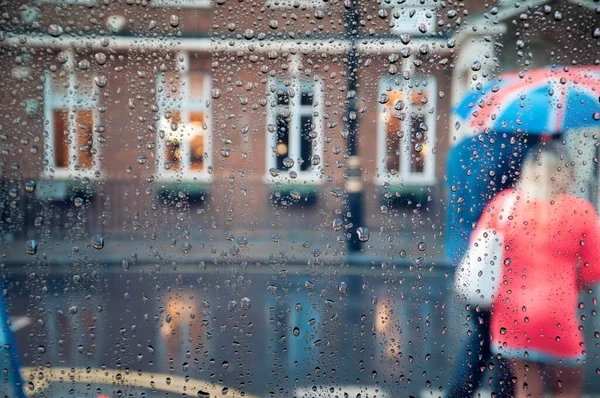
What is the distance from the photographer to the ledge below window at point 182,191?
102cm

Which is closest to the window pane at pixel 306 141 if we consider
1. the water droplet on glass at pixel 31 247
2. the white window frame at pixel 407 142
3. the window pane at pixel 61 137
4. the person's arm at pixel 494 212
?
the white window frame at pixel 407 142

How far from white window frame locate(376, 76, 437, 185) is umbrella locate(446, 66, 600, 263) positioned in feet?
0.16

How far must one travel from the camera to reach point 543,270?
3.51ft

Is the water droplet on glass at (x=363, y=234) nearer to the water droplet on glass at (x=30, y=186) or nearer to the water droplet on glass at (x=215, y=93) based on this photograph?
the water droplet on glass at (x=215, y=93)

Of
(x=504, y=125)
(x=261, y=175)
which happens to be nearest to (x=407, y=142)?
(x=504, y=125)

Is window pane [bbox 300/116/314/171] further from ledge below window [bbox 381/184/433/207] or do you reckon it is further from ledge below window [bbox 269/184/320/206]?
ledge below window [bbox 381/184/433/207]

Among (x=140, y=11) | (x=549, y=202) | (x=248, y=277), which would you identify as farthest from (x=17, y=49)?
(x=549, y=202)

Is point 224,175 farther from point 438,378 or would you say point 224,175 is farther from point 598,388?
point 598,388

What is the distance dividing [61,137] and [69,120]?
0.04 meters

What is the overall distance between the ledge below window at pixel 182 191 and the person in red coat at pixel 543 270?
648 mm

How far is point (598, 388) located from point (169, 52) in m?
1.28

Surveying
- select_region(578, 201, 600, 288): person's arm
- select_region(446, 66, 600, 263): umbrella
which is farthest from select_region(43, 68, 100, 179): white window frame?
select_region(578, 201, 600, 288): person's arm

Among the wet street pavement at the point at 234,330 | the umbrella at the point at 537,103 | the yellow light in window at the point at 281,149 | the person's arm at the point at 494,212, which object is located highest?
the umbrella at the point at 537,103

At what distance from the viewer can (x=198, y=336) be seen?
103cm
